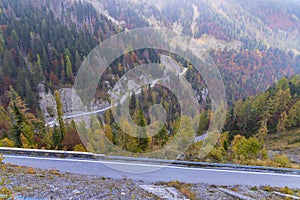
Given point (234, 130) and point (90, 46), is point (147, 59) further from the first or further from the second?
point (234, 130)

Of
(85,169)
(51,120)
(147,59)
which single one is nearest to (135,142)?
(85,169)

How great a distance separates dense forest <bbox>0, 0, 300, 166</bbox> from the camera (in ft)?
79.6

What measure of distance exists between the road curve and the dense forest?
460 centimetres

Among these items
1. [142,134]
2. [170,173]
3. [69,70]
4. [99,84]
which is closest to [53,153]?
[170,173]

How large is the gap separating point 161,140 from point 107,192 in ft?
58.6

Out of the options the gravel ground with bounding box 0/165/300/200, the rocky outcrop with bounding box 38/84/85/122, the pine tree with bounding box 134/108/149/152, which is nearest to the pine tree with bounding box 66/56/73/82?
the rocky outcrop with bounding box 38/84/85/122

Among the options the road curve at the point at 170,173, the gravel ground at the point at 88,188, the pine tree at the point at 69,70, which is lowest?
the gravel ground at the point at 88,188

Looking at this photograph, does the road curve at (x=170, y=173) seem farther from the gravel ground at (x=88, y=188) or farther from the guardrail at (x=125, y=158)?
the gravel ground at (x=88, y=188)

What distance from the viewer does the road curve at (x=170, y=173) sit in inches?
365

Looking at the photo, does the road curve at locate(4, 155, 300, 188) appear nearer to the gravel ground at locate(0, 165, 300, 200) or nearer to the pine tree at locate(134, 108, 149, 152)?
the gravel ground at locate(0, 165, 300, 200)

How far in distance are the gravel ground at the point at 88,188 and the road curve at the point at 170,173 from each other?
1.95 feet

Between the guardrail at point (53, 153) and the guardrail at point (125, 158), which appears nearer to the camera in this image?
the guardrail at point (125, 158)

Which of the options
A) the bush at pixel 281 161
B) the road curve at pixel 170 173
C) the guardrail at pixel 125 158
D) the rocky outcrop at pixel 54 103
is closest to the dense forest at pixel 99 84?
the rocky outcrop at pixel 54 103

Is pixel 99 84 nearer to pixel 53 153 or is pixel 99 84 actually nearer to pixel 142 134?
pixel 142 134
